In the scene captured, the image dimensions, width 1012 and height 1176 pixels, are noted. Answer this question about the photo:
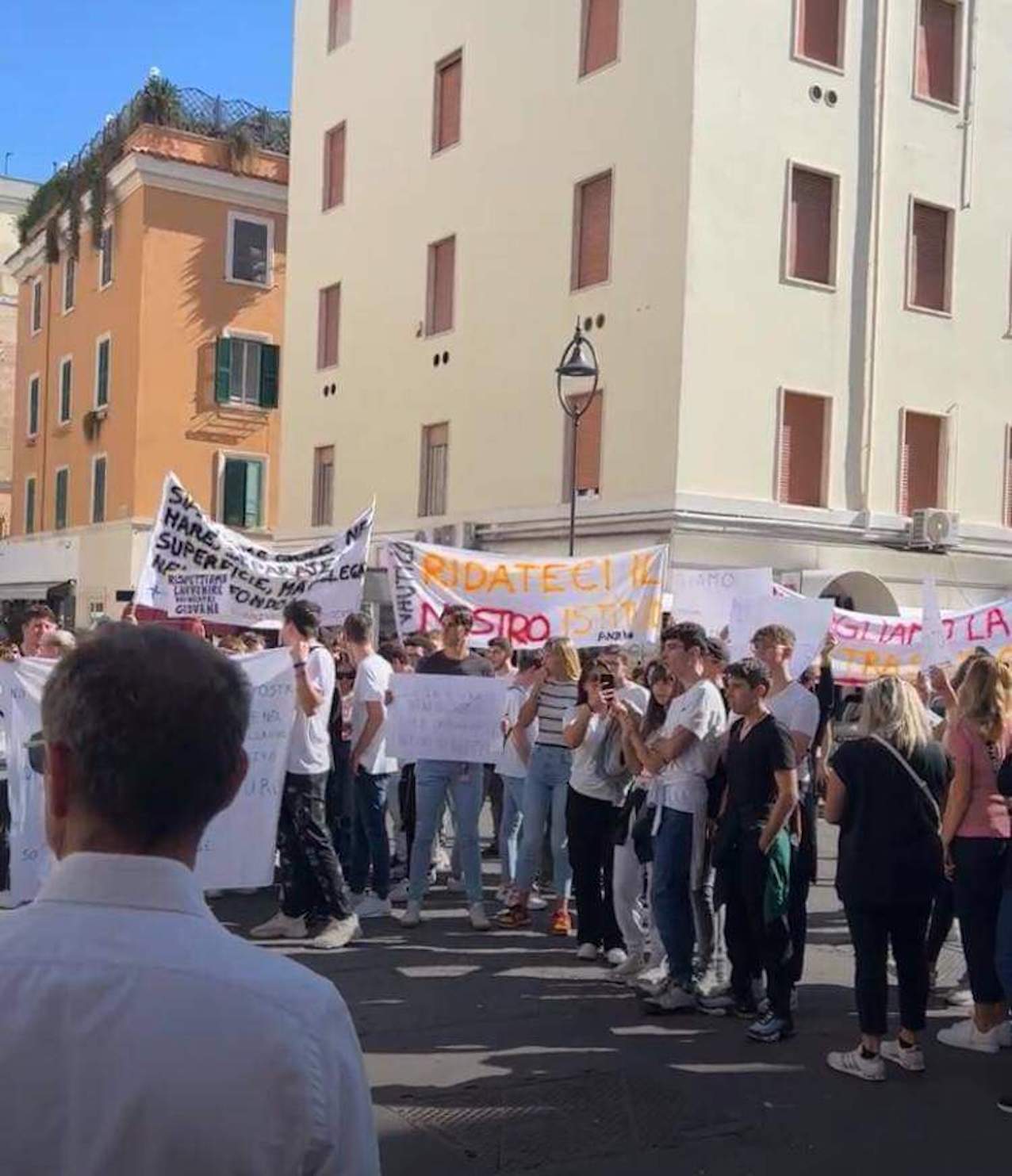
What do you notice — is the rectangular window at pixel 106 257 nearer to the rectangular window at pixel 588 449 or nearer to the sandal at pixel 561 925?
the rectangular window at pixel 588 449

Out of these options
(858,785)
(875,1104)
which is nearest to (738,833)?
(858,785)

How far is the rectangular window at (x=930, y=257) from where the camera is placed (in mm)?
21984

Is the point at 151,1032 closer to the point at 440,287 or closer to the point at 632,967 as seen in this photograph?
the point at 632,967

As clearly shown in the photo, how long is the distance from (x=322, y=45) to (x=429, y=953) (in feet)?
80.3

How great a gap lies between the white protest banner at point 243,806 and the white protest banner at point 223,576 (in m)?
2.25

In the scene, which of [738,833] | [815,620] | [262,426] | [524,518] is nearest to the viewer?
[738,833]

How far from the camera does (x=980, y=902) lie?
6.20 meters

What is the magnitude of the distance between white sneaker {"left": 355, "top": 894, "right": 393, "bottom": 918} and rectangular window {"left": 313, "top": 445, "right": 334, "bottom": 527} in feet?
63.1

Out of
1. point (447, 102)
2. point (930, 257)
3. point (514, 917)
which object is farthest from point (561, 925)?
point (447, 102)

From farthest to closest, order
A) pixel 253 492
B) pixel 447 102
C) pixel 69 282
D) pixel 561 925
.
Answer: pixel 69 282, pixel 253 492, pixel 447 102, pixel 561 925

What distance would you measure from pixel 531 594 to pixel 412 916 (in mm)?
3553

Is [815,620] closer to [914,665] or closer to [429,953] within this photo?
[914,665]

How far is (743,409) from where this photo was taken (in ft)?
66.9

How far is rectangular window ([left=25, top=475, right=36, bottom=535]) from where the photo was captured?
3919 cm
